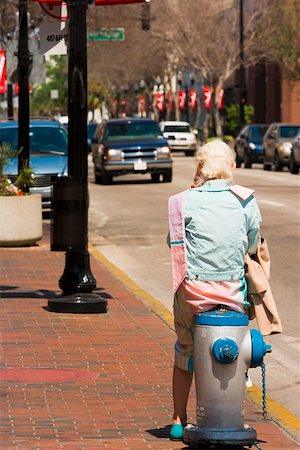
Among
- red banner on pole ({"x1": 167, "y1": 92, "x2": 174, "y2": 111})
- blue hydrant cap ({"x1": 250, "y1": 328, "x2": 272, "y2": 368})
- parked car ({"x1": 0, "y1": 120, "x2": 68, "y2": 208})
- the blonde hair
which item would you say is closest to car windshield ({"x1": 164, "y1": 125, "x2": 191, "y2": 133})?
red banner on pole ({"x1": 167, "y1": 92, "x2": 174, "y2": 111})

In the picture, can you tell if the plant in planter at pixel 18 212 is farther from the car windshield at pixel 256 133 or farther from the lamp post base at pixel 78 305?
the car windshield at pixel 256 133

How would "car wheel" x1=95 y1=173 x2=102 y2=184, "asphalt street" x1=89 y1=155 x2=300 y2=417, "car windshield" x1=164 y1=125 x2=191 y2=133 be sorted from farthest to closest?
"car windshield" x1=164 y1=125 x2=191 y2=133 → "car wheel" x1=95 y1=173 x2=102 y2=184 → "asphalt street" x1=89 y1=155 x2=300 y2=417

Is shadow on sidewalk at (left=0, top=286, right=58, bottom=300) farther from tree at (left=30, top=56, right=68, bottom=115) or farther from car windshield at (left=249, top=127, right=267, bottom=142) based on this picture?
tree at (left=30, top=56, right=68, bottom=115)

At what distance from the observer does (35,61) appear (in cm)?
3794

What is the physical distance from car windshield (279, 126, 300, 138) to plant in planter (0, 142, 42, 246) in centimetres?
2911

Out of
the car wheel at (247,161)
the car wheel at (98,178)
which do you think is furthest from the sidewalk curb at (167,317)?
the car wheel at (247,161)

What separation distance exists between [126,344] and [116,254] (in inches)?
339

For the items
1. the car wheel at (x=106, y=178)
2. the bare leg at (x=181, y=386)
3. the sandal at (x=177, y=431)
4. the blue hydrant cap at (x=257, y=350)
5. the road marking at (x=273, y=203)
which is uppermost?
the blue hydrant cap at (x=257, y=350)

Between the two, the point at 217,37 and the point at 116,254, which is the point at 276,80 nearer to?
the point at 217,37

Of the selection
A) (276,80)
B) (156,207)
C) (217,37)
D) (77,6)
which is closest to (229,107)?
(276,80)

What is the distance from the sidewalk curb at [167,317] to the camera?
315 inches

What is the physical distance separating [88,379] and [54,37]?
18.2 ft

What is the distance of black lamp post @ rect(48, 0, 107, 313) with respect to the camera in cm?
1204

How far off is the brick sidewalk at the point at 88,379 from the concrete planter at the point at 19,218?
15.5 ft
